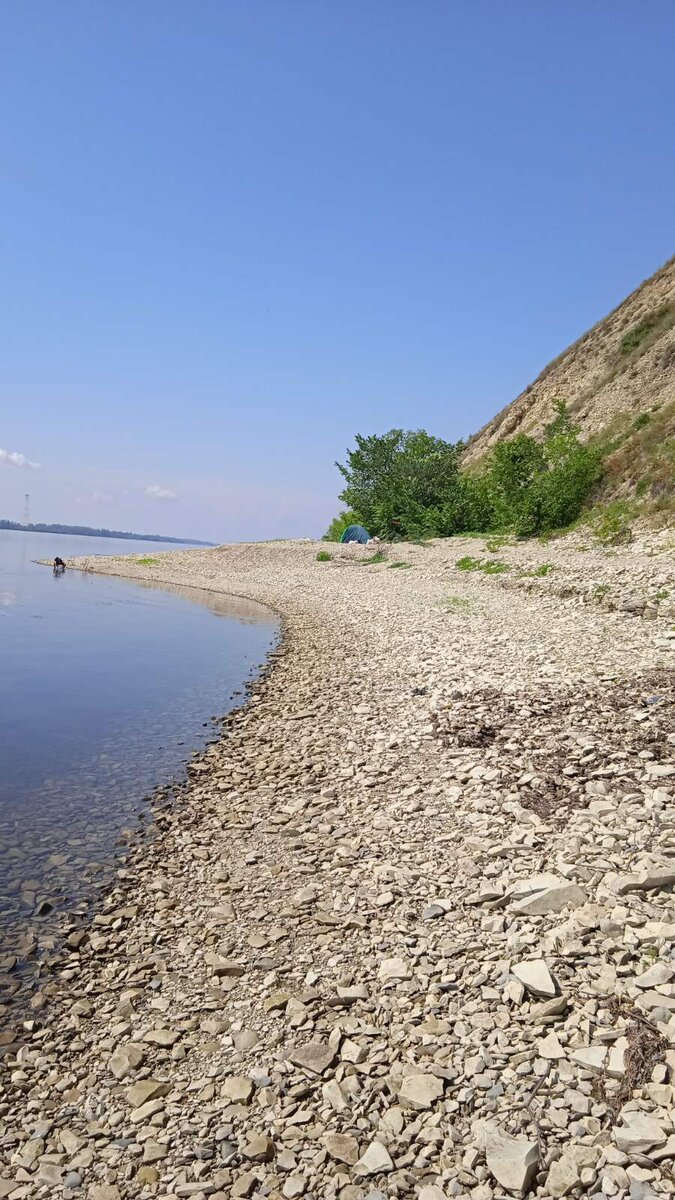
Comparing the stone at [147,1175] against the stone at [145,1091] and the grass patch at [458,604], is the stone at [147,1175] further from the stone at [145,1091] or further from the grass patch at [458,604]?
the grass patch at [458,604]

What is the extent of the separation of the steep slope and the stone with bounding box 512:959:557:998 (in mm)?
41042

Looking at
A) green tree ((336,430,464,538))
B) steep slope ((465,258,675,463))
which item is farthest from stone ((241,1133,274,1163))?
green tree ((336,430,464,538))

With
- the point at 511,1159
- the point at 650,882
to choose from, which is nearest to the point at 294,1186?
the point at 511,1159

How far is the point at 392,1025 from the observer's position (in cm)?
530

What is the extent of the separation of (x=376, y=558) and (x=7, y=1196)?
162 ft

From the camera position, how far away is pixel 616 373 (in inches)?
2251

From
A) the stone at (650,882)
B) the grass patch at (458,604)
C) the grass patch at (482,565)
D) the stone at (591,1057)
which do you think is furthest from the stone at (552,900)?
the grass patch at (482,565)

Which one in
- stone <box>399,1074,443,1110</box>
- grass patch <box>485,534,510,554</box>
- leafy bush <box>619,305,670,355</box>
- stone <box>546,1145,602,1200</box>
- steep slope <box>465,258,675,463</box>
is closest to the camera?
stone <box>546,1145,602,1200</box>

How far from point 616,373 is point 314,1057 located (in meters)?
61.4

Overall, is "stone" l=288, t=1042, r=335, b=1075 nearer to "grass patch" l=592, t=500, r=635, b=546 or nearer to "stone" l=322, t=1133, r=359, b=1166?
"stone" l=322, t=1133, r=359, b=1166

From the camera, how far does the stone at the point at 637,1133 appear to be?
3.82m

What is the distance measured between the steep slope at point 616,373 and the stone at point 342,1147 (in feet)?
140

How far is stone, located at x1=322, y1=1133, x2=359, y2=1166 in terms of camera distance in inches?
167

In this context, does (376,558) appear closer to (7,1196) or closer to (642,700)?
(642,700)
